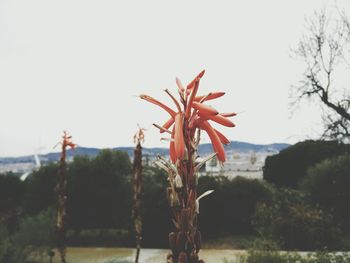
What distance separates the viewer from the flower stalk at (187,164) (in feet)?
4.77

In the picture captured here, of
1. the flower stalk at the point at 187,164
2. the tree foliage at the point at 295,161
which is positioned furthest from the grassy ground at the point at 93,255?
the tree foliage at the point at 295,161

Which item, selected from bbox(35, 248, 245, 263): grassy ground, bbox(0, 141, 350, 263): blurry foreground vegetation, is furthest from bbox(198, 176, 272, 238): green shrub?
bbox(35, 248, 245, 263): grassy ground

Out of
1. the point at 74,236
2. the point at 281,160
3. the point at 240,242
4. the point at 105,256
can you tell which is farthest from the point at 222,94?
the point at 281,160

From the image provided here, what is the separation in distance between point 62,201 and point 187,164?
17.2 ft

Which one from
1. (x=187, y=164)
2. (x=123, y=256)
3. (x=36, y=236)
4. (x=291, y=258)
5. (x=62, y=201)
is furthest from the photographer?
(x=123, y=256)

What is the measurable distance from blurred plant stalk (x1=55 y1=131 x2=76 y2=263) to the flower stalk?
4.92 meters

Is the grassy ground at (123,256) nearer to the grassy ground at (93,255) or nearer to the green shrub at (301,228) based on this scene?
the grassy ground at (93,255)

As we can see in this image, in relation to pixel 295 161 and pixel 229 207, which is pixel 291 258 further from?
pixel 295 161

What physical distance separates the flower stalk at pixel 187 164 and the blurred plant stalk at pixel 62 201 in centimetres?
492

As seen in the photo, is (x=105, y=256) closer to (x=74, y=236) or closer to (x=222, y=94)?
(x=74, y=236)

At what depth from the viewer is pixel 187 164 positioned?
1502 mm

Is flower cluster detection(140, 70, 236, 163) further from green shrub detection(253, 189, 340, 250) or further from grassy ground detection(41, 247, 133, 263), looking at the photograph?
green shrub detection(253, 189, 340, 250)

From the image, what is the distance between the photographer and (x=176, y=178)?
1458 millimetres

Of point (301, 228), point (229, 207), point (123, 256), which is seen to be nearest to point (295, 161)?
point (229, 207)
